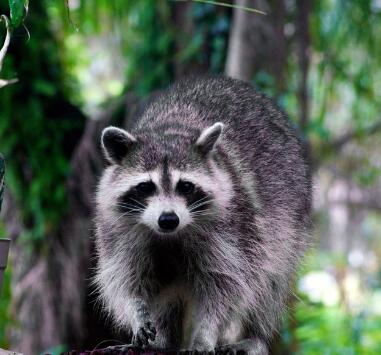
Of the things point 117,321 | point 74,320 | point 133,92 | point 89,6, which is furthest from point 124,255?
point 89,6

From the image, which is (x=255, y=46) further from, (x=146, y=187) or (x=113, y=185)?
(x=146, y=187)

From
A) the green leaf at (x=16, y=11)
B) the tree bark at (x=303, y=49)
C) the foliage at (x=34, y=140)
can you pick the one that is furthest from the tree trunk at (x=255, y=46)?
the green leaf at (x=16, y=11)

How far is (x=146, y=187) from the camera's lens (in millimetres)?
3672

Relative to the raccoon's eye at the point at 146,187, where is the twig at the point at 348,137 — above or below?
above

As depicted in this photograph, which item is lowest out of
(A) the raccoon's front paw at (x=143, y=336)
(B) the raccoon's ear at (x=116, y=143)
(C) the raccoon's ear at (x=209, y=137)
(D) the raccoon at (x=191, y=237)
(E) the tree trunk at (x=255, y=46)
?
(A) the raccoon's front paw at (x=143, y=336)

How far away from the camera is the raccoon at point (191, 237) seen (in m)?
3.70

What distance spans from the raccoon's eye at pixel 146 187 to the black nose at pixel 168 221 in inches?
8.8

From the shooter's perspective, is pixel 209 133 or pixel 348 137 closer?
pixel 209 133

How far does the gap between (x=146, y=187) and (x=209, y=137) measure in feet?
1.40

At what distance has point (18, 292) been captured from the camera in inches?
294

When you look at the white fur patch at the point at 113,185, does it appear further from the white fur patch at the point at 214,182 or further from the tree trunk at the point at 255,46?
the tree trunk at the point at 255,46

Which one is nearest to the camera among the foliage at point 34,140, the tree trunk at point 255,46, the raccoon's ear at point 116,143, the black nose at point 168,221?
the black nose at point 168,221

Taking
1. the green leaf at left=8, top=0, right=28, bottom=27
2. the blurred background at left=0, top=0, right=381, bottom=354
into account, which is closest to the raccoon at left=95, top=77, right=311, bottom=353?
the green leaf at left=8, top=0, right=28, bottom=27

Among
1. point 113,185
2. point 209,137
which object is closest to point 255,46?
point 209,137
